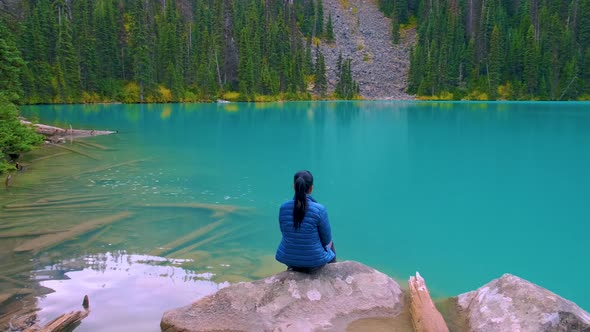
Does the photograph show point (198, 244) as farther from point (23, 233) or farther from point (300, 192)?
point (300, 192)

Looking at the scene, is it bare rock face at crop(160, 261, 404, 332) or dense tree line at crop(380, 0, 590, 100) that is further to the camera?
dense tree line at crop(380, 0, 590, 100)

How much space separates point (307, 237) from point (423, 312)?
1.84 m

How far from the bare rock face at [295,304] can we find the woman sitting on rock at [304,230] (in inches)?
9.3

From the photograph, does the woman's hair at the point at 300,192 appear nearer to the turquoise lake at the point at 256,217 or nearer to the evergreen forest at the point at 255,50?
the turquoise lake at the point at 256,217

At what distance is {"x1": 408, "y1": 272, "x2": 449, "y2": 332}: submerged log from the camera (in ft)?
19.8

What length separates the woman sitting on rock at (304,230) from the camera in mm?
6289

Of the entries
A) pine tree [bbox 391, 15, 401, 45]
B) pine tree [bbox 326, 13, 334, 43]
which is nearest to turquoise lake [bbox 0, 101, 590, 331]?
pine tree [bbox 326, 13, 334, 43]

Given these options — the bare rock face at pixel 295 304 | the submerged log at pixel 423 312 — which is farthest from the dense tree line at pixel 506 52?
the bare rock face at pixel 295 304

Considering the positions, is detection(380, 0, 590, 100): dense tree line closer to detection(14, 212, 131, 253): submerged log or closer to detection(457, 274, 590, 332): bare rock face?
detection(14, 212, 131, 253): submerged log

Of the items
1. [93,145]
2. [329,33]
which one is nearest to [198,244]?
[93,145]

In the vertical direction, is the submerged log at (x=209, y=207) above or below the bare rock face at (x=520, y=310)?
below

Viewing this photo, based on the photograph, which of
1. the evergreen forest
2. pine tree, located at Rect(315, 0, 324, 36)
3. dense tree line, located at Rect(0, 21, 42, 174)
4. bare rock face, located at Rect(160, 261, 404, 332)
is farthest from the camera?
pine tree, located at Rect(315, 0, 324, 36)

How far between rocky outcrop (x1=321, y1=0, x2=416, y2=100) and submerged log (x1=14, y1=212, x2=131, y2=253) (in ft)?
338

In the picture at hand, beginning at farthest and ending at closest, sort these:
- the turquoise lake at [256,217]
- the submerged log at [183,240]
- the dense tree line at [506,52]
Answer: the dense tree line at [506,52] → the submerged log at [183,240] → the turquoise lake at [256,217]
